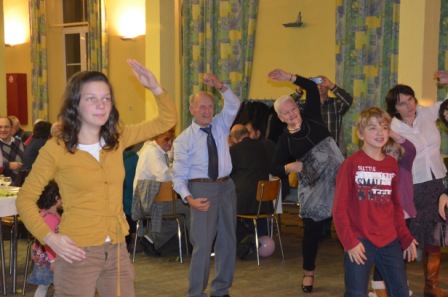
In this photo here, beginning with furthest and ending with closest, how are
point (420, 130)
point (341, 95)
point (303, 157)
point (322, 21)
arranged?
point (322, 21) < point (341, 95) < point (303, 157) < point (420, 130)

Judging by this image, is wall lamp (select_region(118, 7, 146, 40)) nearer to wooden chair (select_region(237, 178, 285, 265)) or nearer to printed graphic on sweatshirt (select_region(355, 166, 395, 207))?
wooden chair (select_region(237, 178, 285, 265))

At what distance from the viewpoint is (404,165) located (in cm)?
507

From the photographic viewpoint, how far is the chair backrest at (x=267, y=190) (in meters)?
7.00

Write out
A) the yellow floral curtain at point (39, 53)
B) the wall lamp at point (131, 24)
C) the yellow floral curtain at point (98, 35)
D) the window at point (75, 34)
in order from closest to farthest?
1. the wall lamp at point (131, 24)
2. the yellow floral curtain at point (98, 35)
3. the window at point (75, 34)
4. the yellow floral curtain at point (39, 53)

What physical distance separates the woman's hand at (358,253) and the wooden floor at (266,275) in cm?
198

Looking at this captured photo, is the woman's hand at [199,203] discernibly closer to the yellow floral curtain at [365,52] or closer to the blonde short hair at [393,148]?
the blonde short hair at [393,148]

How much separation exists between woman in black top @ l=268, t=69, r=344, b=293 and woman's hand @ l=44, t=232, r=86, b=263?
9.95ft

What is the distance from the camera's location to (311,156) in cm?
577

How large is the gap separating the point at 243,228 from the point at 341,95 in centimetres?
192

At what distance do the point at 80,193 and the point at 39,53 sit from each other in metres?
10.7

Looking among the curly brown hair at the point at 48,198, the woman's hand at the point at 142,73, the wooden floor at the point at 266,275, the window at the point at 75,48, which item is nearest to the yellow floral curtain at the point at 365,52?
the wooden floor at the point at 266,275

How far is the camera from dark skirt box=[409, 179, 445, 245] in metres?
5.48

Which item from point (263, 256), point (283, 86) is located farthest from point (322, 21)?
point (263, 256)

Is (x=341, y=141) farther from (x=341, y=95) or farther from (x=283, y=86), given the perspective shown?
(x=283, y=86)
